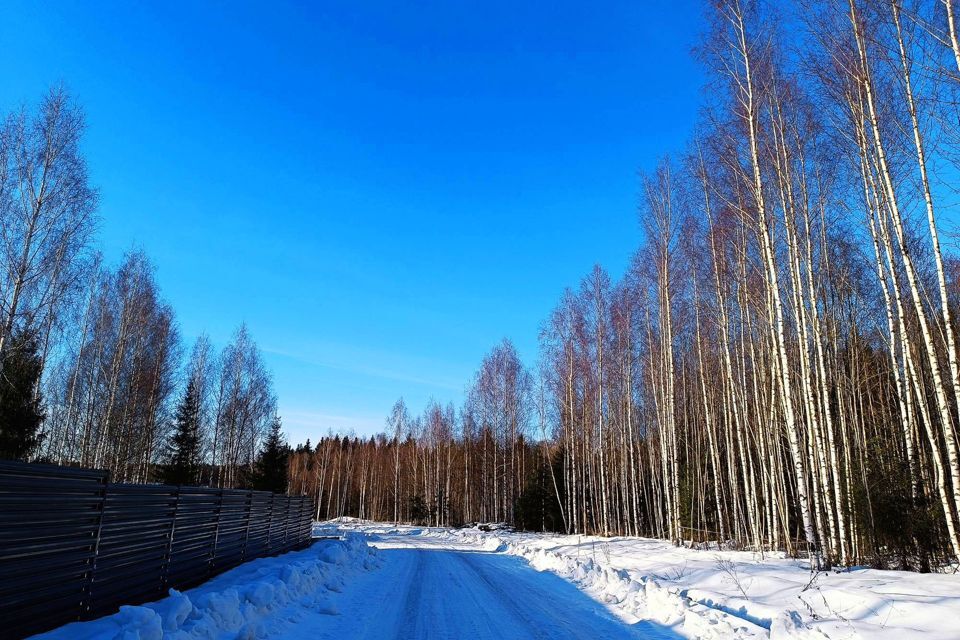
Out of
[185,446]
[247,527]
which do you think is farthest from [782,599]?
[185,446]

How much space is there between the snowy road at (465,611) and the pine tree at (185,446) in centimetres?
2035

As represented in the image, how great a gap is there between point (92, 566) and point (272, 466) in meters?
29.0

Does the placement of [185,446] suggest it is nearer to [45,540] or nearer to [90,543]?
[90,543]

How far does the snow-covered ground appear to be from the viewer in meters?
5.06

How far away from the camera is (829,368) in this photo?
1778 centimetres

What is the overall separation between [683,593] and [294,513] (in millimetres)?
10937

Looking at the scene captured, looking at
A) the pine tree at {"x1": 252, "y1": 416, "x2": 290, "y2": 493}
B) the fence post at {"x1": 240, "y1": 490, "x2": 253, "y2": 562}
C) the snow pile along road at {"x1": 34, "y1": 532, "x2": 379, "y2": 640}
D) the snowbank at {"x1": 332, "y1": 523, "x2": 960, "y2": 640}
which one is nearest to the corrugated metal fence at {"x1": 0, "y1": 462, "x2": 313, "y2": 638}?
the snow pile along road at {"x1": 34, "y1": 532, "x2": 379, "y2": 640}

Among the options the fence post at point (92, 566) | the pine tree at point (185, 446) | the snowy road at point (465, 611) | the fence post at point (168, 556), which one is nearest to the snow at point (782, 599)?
the snowy road at point (465, 611)

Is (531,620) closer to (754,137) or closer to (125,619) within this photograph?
(125,619)

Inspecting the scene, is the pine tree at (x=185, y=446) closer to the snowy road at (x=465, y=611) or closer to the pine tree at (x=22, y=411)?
the pine tree at (x=22, y=411)

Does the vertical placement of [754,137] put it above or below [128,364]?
above

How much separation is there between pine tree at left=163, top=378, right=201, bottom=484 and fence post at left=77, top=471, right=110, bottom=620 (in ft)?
83.1

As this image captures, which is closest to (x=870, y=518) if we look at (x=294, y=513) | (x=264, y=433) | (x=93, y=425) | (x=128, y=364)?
(x=294, y=513)

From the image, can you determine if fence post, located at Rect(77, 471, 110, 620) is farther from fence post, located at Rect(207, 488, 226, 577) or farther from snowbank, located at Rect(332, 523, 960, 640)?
snowbank, located at Rect(332, 523, 960, 640)
